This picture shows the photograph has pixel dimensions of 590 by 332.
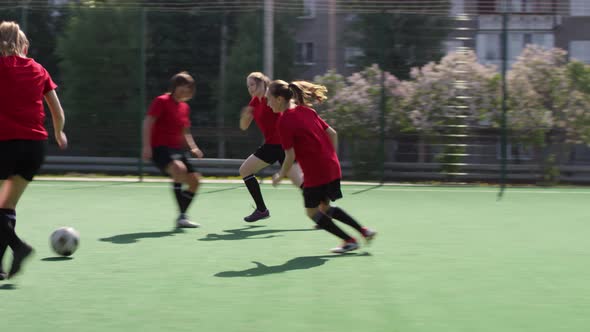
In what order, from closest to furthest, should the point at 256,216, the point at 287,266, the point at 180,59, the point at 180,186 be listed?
the point at 287,266 → the point at 180,186 → the point at 256,216 → the point at 180,59

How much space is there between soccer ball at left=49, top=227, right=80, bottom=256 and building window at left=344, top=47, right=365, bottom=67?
24.9ft

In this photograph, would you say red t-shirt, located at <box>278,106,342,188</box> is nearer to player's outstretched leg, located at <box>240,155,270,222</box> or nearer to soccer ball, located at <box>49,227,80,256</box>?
soccer ball, located at <box>49,227,80,256</box>

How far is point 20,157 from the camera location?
16.8ft

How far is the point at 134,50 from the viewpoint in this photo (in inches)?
535

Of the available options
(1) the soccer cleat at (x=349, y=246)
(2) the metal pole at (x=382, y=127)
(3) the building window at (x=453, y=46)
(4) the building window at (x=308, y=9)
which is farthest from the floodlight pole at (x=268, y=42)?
(1) the soccer cleat at (x=349, y=246)

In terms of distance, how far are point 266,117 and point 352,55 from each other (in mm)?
4846

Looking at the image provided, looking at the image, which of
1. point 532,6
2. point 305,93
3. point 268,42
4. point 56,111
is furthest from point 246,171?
point 532,6

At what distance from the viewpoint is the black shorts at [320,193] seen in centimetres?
630

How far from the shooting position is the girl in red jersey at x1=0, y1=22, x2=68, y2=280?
16.7 feet

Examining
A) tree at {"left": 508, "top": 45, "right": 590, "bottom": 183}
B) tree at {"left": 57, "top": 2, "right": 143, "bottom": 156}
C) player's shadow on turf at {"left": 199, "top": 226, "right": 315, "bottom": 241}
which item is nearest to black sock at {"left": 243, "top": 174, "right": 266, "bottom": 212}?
player's shadow on turf at {"left": 199, "top": 226, "right": 315, "bottom": 241}

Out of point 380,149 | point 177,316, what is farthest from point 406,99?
point 177,316

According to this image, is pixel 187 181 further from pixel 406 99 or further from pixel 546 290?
pixel 406 99

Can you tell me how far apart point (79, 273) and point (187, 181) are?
2499 mm

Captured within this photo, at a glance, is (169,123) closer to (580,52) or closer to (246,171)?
(246,171)
